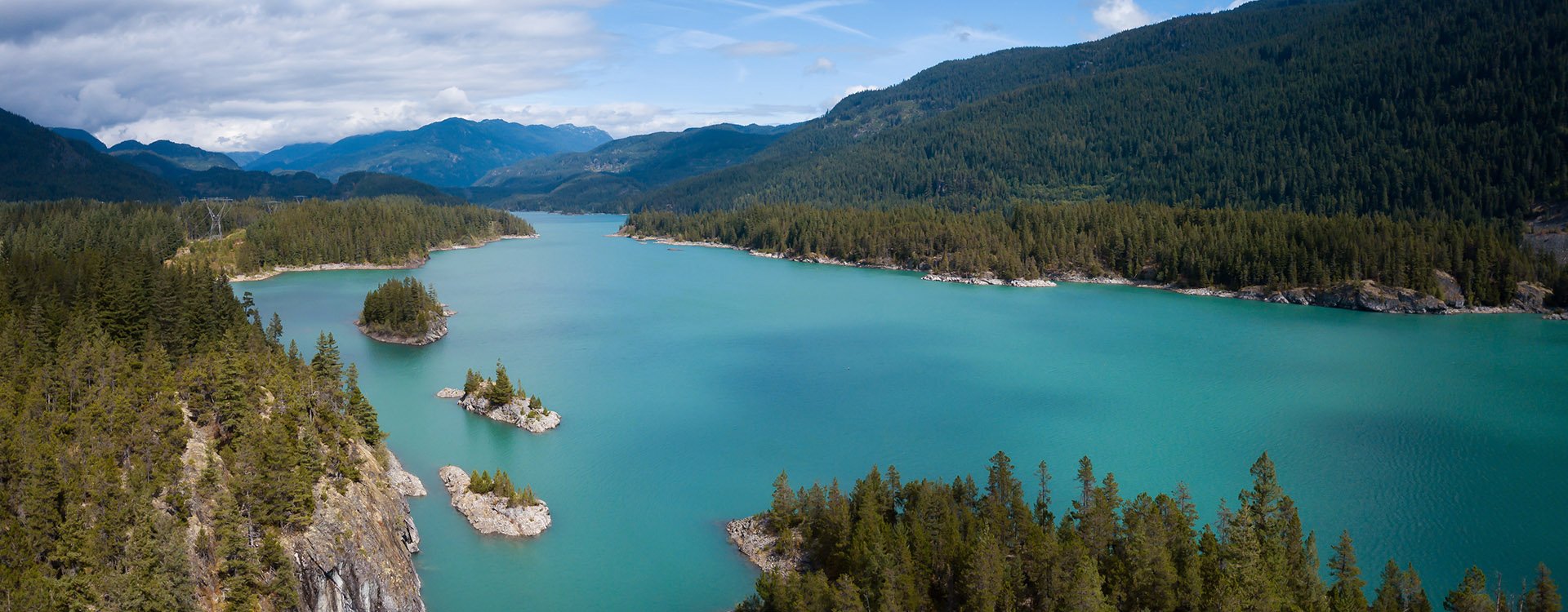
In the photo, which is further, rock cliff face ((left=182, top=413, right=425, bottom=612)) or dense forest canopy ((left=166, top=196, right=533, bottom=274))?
dense forest canopy ((left=166, top=196, right=533, bottom=274))

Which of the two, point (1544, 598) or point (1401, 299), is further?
point (1401, 299)

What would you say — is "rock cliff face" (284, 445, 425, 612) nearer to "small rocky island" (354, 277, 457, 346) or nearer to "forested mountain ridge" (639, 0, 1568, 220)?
"small rocky island" (354, 277, 457, 346)

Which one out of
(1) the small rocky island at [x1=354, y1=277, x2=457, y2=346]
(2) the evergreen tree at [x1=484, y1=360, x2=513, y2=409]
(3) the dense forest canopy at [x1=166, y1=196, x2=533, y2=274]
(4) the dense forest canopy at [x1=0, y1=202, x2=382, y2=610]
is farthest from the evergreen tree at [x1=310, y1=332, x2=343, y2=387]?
(3) the dense forest canopy at [x1=166, y1=196, x2=533, y2=274]

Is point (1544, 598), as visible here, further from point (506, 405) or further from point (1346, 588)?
point (506, 405)

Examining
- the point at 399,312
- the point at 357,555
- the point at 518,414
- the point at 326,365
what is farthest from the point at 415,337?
the point at 357,555

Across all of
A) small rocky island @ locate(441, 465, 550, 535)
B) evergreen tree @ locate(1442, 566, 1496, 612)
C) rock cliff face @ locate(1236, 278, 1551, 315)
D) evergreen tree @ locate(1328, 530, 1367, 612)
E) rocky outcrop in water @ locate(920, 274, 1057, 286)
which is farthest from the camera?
rocky outcrop in water @ locate(920, 274, 1057, 286)

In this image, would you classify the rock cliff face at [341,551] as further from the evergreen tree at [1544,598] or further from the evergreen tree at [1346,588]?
the evergreen tree at [1544,598]
